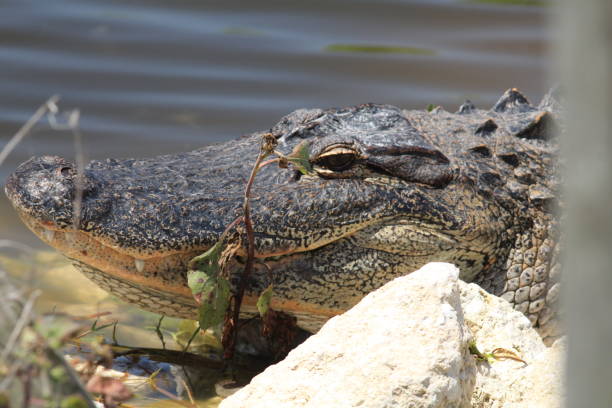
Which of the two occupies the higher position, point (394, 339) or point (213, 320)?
point (394, 339)

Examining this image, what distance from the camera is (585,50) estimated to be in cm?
87

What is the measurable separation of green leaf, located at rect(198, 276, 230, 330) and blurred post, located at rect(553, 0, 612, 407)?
1.88 meters

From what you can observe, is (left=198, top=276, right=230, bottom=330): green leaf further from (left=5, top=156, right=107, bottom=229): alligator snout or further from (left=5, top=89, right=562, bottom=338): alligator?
(left=5, top=156, right=107, bottom=229): alligator snout

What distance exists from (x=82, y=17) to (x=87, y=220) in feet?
19.6

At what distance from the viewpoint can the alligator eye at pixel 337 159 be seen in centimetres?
308

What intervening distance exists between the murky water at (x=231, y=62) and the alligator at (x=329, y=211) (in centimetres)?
Answer: 291

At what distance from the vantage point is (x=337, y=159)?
3090 mm

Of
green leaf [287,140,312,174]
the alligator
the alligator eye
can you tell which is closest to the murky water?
the alligator

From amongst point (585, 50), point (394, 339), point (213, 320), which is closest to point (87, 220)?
point (213, 320)

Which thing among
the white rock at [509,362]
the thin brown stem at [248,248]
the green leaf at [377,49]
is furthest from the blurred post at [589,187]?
the green leaf at [377,49]

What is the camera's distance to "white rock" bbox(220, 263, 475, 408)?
6.88ft

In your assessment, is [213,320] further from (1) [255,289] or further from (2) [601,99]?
(2) [601,99]

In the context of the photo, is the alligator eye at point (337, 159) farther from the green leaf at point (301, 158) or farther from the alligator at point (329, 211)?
the green leaf at point (301, 158)

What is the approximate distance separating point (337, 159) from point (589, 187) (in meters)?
2.22
